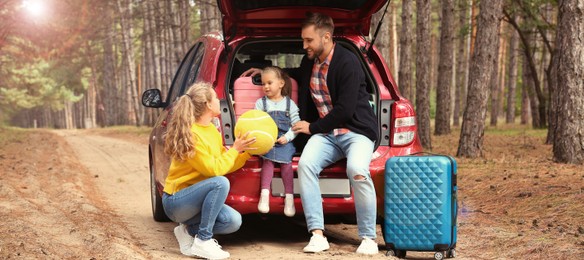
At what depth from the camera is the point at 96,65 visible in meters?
64.4

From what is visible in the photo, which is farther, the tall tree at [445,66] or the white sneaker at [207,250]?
the tall tree at [445,66]

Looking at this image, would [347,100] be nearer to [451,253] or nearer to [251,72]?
[251,72]

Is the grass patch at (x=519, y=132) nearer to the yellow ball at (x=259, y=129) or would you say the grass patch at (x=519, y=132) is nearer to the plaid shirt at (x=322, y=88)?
the plaid shirt at (x=322, y=88)

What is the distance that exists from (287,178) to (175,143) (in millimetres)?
973

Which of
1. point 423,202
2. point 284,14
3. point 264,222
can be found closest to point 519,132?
point 264,222

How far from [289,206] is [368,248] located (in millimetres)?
704

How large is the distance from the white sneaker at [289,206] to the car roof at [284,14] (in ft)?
5.23

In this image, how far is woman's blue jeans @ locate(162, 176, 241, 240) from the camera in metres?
6.22

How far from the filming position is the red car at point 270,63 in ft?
21.4

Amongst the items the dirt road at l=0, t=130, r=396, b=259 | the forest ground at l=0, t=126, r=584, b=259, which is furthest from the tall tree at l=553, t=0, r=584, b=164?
the dirt road at l=0, t=130, r=396, b=259

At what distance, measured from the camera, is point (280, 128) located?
6.73 metres

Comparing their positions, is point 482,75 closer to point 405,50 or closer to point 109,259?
point 405,50

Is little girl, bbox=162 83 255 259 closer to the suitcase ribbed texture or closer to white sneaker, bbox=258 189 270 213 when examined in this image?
white sneaker, bbox=258 189 270 213

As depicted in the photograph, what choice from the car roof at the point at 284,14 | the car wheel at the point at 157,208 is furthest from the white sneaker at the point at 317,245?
the car wheel at the point at 157,208
